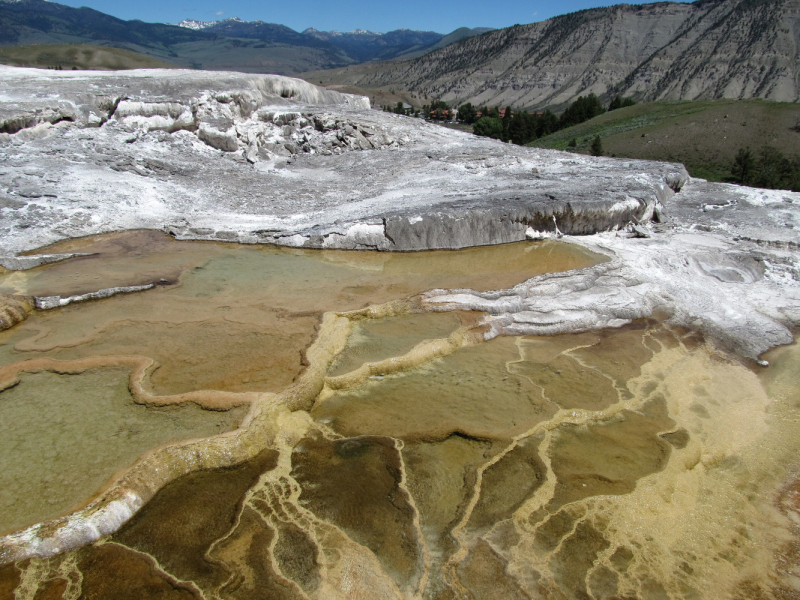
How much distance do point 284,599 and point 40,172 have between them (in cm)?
1206

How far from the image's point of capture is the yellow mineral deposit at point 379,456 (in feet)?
12.1

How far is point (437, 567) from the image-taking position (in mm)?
3723

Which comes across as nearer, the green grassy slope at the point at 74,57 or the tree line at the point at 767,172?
the tree line at the point at 767,172

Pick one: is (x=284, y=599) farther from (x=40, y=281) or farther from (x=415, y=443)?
(x=40, y=281)

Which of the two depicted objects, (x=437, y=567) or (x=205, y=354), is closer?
(x=437, y=567)

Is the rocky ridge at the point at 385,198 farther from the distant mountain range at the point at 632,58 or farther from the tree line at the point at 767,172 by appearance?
the distant mountain range at the point at 632,58

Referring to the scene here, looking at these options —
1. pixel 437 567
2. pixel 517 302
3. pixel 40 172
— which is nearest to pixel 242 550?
pixel 437 567

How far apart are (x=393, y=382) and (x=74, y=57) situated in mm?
104623

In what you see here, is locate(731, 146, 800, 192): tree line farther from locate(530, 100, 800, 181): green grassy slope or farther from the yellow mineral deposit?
the yellow mineral deposit

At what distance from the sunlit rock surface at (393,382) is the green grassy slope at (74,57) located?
81.8 metres

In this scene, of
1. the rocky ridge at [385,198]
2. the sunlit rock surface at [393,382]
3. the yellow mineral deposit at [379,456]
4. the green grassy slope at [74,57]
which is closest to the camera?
the yellow mineral deposit at [379,456]

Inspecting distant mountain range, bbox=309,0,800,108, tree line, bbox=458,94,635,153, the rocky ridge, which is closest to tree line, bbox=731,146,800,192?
the rocky ridge

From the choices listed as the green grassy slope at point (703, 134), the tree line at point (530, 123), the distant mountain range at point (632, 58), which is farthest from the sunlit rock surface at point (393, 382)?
the distant mountain range at point (632, 58)

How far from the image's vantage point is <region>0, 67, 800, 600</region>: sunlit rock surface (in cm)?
380
